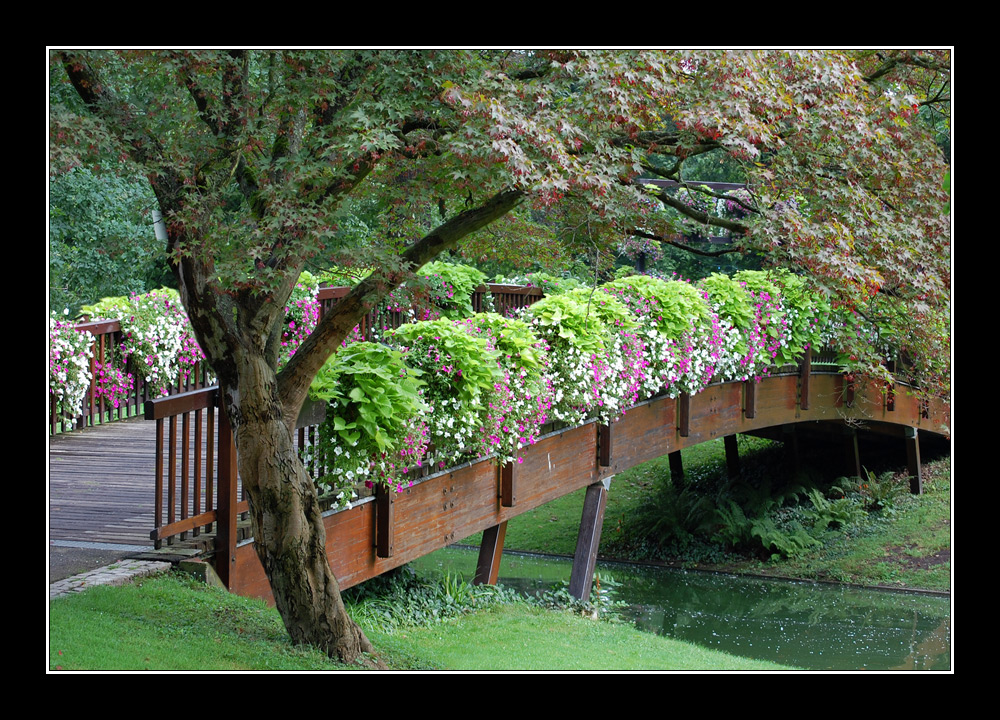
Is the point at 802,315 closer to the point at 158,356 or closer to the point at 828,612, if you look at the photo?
the point at 828,612

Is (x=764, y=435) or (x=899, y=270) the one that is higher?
(x=899, y=270)

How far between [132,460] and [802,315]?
8.00 m

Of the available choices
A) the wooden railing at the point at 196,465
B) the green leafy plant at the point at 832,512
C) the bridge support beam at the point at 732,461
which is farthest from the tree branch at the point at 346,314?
the bridge support beam at the point at 732,461

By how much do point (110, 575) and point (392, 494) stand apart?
2.02 metres

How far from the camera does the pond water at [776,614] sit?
A: 9.62 m

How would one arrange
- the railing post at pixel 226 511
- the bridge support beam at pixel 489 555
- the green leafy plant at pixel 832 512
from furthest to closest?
the green leafy plant at pixel 832 512, the bridge support beam at pixel 489 555, the railing post at pixel 226 511

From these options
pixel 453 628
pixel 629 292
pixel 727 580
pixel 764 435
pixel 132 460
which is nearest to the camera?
pixel 453 628

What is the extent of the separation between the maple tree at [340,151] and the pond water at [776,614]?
5.17 m

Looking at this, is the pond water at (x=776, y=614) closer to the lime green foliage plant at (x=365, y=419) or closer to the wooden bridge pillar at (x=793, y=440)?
the wooden bridge pillar at (x=793, y=440)

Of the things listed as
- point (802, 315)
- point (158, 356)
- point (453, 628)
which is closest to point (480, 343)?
point (453, 628)

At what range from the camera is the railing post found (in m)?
5.55

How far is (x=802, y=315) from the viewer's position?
38.7 ft

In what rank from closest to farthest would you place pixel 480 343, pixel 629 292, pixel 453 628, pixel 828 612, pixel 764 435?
pixel 480 343
pixel 453 628
pixel 629 292
pixel 828 612
pixel 764 435

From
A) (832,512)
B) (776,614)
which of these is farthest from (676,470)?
(776,614)
